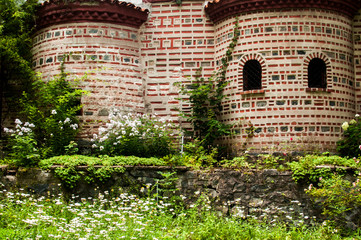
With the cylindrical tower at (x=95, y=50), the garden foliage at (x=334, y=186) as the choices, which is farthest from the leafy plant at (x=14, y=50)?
the garden foliage at (x=334, y=186)

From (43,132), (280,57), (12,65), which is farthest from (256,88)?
(12,65)

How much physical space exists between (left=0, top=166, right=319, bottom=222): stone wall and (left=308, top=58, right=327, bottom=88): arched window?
4617mm

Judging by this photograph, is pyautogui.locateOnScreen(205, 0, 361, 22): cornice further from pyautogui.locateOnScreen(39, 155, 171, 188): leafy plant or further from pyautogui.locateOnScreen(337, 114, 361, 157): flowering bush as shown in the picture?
pyautogui.locateOnScreen(39, 155, 171, 188): leafy plant

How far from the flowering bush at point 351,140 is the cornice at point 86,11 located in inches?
313

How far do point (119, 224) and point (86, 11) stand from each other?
28.6ft

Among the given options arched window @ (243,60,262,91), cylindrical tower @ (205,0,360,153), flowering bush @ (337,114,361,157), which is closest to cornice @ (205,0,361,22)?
cylindrical tower @ (205,0,360,153)

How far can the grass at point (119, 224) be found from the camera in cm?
705

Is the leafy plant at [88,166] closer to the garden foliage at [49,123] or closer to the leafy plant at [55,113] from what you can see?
the garden foliage at [49,123]

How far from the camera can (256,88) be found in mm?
13461

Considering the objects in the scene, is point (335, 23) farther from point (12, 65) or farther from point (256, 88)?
point (12, 65)

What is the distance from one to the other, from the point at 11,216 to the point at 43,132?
191 inches

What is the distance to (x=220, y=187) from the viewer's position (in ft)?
33.0

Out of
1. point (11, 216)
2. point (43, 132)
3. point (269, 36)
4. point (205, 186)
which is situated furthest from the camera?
point (269, 36)

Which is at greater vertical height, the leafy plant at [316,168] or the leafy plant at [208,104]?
the leafy plant at [208,104]
